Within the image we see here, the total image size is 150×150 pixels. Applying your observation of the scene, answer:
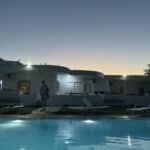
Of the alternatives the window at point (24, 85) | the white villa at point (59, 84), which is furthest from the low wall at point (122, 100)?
the window at point (24, 85)

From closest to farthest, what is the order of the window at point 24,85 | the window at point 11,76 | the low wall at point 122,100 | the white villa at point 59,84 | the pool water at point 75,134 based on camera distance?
the pool water at point 75,134, the white villa at point 59,84, the low wall at point 122,100, the window at point 11,76, the window at point 24,85

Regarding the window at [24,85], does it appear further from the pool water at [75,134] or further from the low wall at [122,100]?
the pool water at [75,134]

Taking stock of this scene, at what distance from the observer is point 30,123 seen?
48.3 ft

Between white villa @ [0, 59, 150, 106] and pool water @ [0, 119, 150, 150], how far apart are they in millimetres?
7015

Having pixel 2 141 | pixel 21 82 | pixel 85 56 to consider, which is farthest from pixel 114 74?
pixel 2 141

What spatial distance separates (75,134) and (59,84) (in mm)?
15152

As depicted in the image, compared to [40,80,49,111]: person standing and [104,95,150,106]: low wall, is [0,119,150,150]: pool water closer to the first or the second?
[40,80,49,111]: person standing

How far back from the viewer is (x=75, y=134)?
12477 millimetres

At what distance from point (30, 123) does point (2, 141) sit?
12.6 ft

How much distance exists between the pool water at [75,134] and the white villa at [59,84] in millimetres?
7015

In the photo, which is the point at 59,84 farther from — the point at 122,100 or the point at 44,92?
the point at 44,92

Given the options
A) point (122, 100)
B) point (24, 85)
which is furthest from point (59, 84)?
point (122, 100)

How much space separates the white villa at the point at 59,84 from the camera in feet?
73.6

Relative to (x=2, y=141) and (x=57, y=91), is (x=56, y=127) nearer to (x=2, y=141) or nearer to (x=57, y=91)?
(x=2, y=141)
